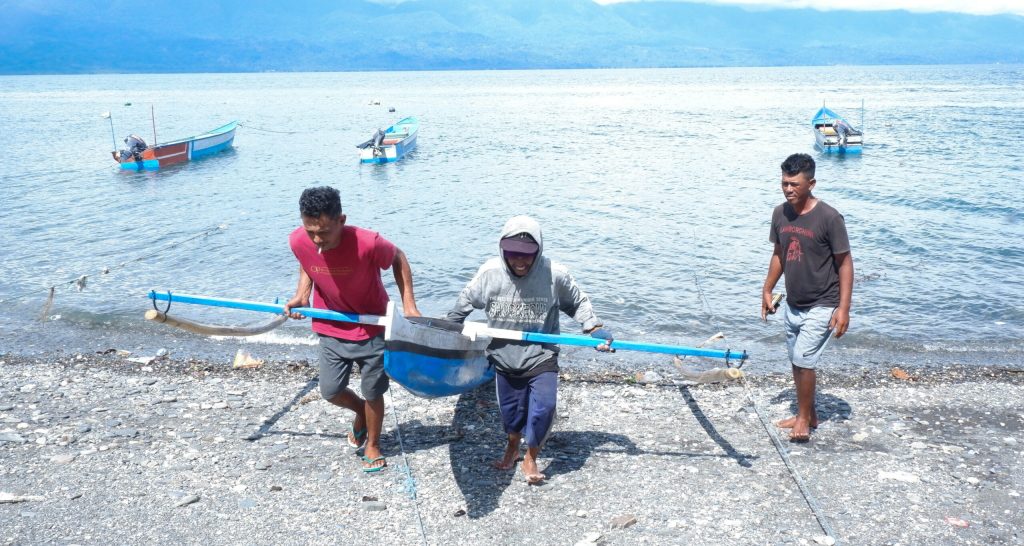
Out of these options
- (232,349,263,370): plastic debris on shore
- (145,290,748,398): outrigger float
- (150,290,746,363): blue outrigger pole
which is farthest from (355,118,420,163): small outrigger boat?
(150,290,746,363): blue outrigger pole

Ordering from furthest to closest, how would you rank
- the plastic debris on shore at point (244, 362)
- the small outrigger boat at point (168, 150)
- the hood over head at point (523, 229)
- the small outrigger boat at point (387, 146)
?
1. the small outrigger boat at point (387, 146)
2. the small outrigger boat at point (168, 150)
3. the plastic debris on shore at point (244, 362)
4. the hood over head at point (523, 229)

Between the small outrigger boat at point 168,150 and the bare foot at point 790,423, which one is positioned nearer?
the bare foot at point 790,423

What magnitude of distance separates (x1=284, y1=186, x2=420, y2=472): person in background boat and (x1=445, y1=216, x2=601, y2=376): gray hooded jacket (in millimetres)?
583

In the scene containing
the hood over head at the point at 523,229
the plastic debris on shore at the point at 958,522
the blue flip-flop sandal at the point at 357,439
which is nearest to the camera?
the hood over head at the point at 523,229

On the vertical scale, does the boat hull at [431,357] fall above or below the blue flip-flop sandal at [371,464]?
above

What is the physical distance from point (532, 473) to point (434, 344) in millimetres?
1257

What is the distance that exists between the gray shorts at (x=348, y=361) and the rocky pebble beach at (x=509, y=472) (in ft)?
2.50

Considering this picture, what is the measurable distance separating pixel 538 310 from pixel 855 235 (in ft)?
50.2

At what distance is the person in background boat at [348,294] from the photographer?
5512 mm

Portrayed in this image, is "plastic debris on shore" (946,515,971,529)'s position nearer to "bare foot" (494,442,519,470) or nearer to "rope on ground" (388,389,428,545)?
"bare foot" (494,442,519,470)

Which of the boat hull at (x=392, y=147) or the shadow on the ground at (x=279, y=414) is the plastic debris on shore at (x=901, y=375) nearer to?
the shadow on the ground at (x=279, y=414)

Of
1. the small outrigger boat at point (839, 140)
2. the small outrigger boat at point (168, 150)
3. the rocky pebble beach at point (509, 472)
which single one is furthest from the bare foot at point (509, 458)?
the small outrigger boat at point (839, 140)

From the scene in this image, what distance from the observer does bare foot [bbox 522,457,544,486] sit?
581 centimetres

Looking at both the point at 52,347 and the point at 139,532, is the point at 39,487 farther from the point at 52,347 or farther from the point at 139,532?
the point at 52,347
